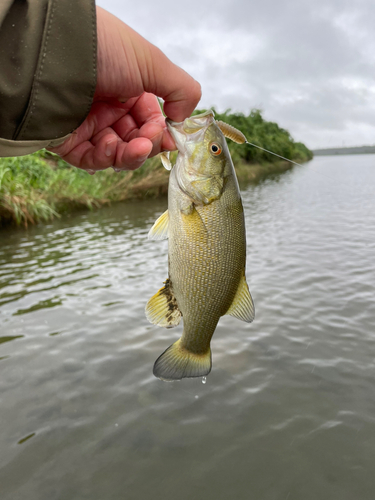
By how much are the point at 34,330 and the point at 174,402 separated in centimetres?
272

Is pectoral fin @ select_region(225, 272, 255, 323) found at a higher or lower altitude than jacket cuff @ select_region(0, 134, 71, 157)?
lower

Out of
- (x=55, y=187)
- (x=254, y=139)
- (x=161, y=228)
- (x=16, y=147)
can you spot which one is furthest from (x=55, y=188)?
(x=254, y=139)

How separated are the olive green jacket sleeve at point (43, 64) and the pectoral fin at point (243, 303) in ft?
4.44

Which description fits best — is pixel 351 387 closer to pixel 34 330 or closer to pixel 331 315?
pixel 331 315

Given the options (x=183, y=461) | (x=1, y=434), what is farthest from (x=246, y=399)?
(x=1, y=434)

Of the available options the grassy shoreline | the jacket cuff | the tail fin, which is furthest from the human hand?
the grassy shoreline

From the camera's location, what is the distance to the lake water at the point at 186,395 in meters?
3.37

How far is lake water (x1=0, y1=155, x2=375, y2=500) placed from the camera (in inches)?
133

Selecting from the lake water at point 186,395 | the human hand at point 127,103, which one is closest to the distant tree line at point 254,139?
the lake water at point 186,395

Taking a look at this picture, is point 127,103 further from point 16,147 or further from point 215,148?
point 16,147

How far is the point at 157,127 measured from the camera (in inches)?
106

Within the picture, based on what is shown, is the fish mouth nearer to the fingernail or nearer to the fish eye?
the fish eye

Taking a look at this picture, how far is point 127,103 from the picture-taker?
286cm

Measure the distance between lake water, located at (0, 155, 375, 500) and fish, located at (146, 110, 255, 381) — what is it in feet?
4.48
